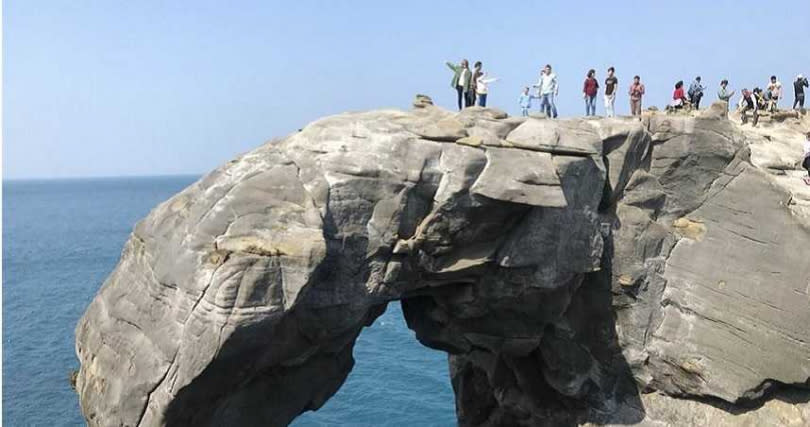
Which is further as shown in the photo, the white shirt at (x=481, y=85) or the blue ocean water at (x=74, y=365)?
the blue ocean water at (x=74, y=365)

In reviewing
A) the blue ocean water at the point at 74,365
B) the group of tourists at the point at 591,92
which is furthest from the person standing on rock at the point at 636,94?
the blue ocean water at the point at 74,365

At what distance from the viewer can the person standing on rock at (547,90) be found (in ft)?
53.6

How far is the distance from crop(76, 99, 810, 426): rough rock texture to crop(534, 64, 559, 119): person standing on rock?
138 inches

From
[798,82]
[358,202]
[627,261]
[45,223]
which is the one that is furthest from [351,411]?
[45,223]

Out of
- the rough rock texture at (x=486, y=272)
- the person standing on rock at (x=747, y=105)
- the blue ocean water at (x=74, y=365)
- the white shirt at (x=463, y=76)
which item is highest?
the white shirt at (x=463, y=76)

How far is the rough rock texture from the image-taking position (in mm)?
9570

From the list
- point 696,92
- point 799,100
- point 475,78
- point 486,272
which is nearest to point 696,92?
point 696,92

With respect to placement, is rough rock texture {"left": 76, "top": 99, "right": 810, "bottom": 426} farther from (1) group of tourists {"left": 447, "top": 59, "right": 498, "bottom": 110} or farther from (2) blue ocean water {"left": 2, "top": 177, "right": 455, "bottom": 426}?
(2) blue ocean water {"left": 2, "top": 177, "right": 455, "bottom": 426}

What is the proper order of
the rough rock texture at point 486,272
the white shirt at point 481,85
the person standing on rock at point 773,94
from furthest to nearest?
the person standing on rock at point 773,94, the white shirt at point 481,85, the rough rock texture at point 486,272

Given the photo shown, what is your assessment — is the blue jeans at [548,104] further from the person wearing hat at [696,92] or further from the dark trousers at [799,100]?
the dark trousers at [799,100]

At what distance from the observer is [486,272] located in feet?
39.7

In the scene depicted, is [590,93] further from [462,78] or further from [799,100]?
[799,100]

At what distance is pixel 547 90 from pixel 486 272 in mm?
6359

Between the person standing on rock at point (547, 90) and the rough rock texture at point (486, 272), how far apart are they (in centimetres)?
351
